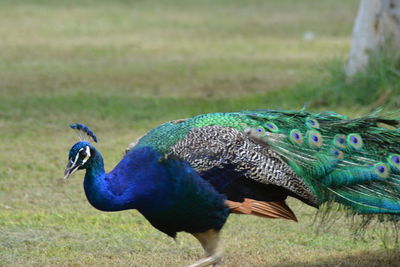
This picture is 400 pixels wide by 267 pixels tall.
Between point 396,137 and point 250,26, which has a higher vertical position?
point 396,137

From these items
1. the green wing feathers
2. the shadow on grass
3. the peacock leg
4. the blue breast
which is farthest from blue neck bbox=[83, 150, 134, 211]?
the shadow on grass

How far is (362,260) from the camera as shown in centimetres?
564

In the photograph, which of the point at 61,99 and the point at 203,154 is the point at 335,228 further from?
the point at 61,99

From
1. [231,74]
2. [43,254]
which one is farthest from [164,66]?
[43,254]

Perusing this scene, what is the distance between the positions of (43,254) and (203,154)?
1408mm

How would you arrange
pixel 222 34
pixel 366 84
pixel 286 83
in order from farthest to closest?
pixel 222 34
pixel 286 83
pixel 366 84

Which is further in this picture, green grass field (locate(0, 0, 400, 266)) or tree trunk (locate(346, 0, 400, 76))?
tree trunk (locate(346, 0, 400, 76))

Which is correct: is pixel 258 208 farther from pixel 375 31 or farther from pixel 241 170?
pixel 375 31

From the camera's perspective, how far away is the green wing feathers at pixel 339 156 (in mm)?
5082

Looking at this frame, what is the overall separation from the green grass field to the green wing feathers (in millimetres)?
611

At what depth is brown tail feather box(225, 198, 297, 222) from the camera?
16.3 ft

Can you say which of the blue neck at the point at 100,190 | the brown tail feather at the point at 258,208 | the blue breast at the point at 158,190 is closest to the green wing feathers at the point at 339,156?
the brown tail feather at the point at 258,208

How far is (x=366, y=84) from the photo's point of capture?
33.9 ft

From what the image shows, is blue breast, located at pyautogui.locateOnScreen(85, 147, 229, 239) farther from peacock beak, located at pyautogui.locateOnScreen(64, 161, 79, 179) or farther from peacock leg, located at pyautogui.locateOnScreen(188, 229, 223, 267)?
peacock leg, located at pyautogui.locateOnScreen(188, 229, 223, 267)
